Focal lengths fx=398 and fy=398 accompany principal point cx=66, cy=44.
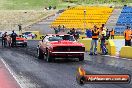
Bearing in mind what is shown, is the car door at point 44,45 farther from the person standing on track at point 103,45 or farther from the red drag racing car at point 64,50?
the person standing on track at point 103,45

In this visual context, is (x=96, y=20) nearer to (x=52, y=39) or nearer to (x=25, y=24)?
(x=25, y=24)

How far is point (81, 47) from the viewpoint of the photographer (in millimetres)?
19000

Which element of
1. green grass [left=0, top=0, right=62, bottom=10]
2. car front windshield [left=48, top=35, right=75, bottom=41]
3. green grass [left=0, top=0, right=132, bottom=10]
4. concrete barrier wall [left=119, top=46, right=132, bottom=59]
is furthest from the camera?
green grass [left=0, top=0, right=132, bottom=10]

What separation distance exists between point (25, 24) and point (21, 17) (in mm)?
4586

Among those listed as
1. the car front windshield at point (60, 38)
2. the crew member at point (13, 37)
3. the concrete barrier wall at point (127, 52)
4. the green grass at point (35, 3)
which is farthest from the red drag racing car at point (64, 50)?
the green grass at point (35, 3)

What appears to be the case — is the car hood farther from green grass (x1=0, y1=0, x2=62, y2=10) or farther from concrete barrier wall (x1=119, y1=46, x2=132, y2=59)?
green grass (x1=0, y1=0, x2=62, y2=10)

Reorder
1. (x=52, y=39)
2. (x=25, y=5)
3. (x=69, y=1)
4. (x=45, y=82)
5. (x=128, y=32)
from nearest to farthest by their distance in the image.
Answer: (x=45, y=82) < (x=52, y=39) < (x=128, y=32) < (x=25, y=5) < (x=69, y=1)

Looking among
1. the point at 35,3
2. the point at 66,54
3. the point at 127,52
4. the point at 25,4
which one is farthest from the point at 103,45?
the point at 35,3

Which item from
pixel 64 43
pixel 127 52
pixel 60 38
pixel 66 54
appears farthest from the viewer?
pixel 127 52

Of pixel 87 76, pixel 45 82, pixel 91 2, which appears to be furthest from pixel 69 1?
pixel 87 76

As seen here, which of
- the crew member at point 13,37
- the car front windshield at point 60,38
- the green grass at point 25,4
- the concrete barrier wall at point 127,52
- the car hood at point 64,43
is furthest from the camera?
the green grass at point 25,4

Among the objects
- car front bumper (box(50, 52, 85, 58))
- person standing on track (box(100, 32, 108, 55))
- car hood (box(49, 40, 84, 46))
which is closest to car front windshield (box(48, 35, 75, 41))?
car hood (box(49, 40, 84, 46))

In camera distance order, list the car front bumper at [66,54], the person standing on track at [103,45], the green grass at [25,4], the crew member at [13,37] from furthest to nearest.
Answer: the green grass at [25,4]
the crew member at [13,37]
the person standing on track at [103,45]
the car front bumper at [66,54]

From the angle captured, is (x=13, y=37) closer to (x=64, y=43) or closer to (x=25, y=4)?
(x=64, y=43)
